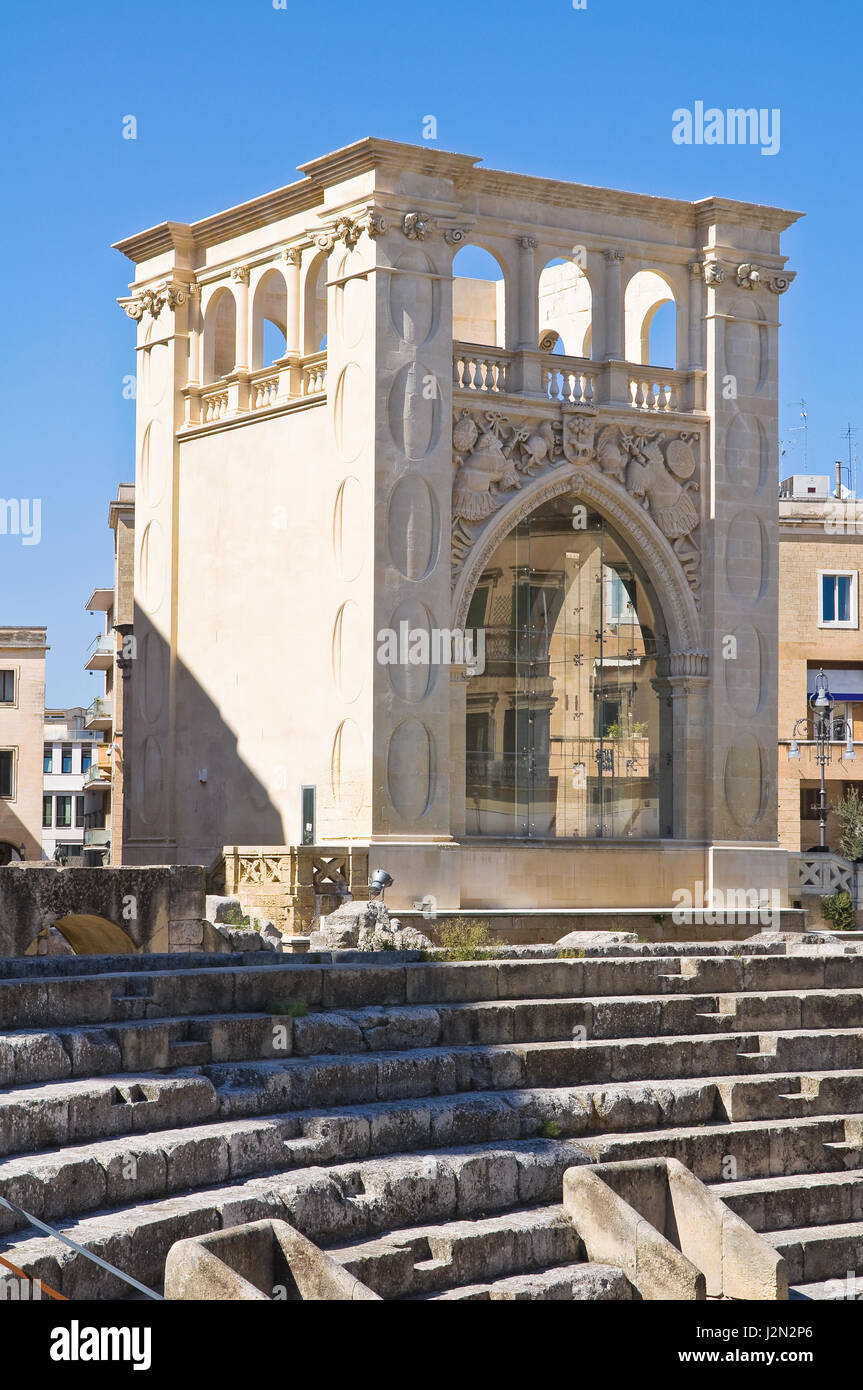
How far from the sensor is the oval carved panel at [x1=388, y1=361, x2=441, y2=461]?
27219mm

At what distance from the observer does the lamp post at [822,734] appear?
142 feet

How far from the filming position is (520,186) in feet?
94.2

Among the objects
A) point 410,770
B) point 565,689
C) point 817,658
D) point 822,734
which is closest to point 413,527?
point 410,770

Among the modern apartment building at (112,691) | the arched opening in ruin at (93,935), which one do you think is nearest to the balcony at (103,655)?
the modern apartment building at (112,691)

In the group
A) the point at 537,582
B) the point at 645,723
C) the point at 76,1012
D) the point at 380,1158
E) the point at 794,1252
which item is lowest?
the point at 794,1252

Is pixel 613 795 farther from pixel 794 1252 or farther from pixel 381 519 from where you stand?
pixel 794 1252

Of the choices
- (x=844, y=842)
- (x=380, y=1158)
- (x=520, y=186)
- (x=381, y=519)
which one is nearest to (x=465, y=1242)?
(x=380, y=1158)

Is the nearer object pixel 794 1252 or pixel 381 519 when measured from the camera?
pixel 794 1252

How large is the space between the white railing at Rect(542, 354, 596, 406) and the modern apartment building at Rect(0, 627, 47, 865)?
27.9m

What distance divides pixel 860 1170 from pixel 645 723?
46.9 ft

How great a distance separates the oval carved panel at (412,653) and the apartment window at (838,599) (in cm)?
2003

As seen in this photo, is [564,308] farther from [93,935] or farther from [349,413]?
[93,935]

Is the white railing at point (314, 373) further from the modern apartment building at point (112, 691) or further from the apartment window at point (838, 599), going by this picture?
the apartment window at point (838, 599)
